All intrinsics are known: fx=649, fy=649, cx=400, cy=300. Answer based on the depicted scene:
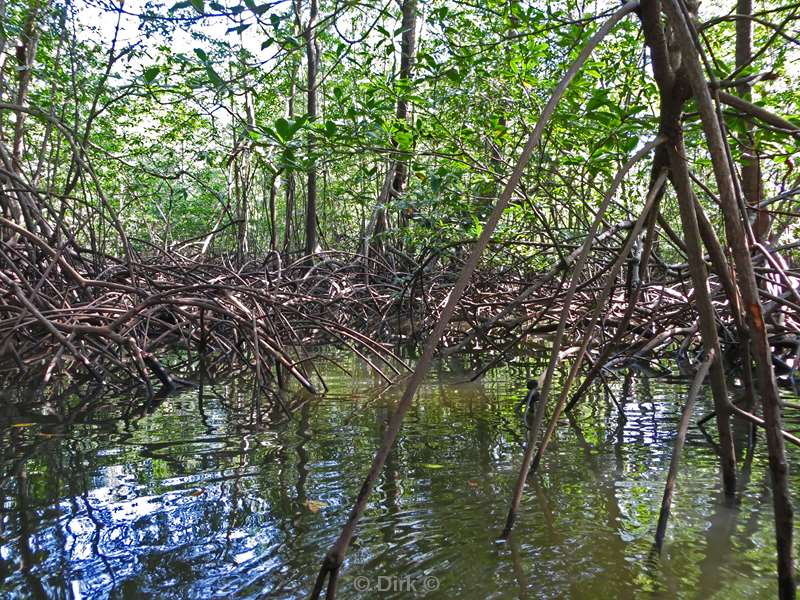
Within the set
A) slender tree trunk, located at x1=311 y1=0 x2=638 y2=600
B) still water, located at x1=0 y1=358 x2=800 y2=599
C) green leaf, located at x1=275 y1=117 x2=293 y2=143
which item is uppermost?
green leaf, located at x1=275 y1=117 x2=293 y2=143

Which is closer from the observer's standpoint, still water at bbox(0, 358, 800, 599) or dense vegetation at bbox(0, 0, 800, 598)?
still water at bbox(0, 358, 800, 599)

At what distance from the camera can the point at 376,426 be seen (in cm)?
272

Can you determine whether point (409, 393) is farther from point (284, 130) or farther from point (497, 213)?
point (284, 130)

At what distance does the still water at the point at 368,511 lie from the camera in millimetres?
1370

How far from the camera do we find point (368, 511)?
5.70 ft

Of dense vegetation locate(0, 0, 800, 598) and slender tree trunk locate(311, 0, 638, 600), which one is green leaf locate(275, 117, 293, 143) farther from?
slender tree trunk locate(311, 0, 638, 600)

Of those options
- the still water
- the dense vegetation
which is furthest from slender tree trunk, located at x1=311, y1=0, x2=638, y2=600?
the still water

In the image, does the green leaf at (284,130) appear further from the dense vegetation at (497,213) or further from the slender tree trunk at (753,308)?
the slender tree trunk at (753,308)

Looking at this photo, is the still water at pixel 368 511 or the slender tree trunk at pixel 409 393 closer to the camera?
the slender tree trunk at pixel 409 393

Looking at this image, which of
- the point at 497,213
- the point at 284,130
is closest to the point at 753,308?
the point at 497,213

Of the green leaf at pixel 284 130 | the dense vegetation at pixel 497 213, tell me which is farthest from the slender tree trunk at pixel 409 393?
the green leaf at pixel 284 130

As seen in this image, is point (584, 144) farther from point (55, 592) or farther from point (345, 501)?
point (55, 592)

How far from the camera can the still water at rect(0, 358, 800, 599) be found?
1370mm

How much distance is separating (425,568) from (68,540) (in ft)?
2.84
